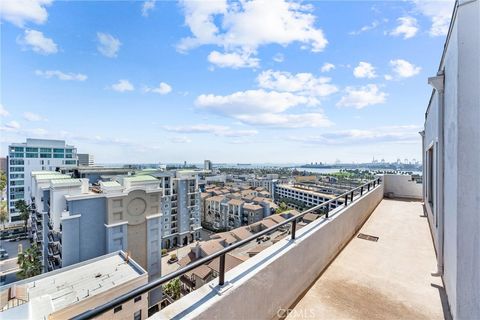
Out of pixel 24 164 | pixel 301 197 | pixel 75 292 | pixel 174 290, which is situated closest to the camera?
pixel 75 292

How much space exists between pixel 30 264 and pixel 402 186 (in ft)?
92.0

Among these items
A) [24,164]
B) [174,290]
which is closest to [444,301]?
[174,290]

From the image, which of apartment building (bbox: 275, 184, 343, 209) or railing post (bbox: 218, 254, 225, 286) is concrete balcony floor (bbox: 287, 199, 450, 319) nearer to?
railing post (bbox: 218, 254, 225, 286)

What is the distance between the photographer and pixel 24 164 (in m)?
36.5

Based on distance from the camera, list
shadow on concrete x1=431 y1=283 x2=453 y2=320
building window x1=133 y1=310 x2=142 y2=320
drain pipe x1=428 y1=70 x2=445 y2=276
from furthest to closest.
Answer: building window x1=133 y1=310 x2=142 y2=320 < drain pipe x1=428 y1=70 x2=445 y2=276 < shadow on concrete x1=431 y1=283 x2=453 y2=320

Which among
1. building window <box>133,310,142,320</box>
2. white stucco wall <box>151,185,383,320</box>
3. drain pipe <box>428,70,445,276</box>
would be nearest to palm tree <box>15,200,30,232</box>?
building window <box>133,310,142,320</box>

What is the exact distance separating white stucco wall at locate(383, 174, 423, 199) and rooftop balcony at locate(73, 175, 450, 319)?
221 inches

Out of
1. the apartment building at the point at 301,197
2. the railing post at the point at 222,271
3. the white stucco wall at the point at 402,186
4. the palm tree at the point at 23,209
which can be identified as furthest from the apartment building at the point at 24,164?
the apartment building at the point at 301,197

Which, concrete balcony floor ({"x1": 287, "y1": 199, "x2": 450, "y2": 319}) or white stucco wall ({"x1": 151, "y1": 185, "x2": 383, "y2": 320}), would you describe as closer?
white stucco wall ({"x1": 151, "y1": 185, "x2": 383, "y2": 320})

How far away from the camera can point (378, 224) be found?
6012 millimetres

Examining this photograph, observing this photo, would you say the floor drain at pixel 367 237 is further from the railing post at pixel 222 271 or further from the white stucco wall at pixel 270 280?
the railing post at pixel 222 271

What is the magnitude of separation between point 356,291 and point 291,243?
3.89ft

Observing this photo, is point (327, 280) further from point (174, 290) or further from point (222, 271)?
point (174, 290)

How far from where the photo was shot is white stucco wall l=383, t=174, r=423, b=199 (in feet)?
32.9
